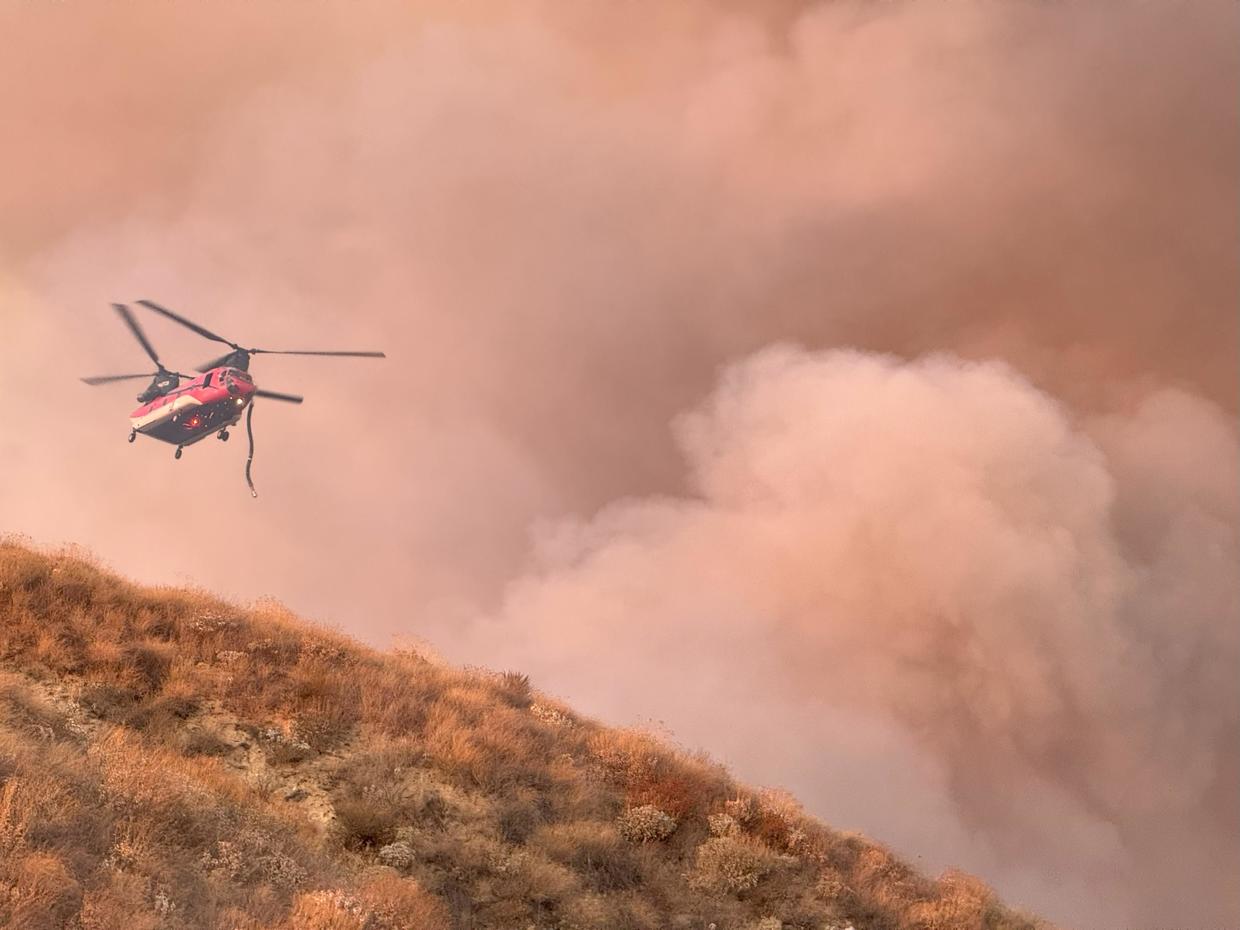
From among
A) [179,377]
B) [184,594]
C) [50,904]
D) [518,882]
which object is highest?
[179,377]

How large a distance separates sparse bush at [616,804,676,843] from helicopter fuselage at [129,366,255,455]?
33.5 meters

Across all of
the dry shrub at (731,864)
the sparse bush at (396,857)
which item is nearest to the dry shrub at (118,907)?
the sparse bush at (396,857)

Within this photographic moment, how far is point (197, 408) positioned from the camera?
39.3m

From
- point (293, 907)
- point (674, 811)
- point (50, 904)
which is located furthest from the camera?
point (674, 811)

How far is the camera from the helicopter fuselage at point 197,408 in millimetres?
39250

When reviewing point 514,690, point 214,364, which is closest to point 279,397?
point 214,364

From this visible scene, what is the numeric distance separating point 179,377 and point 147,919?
37917 millimetres

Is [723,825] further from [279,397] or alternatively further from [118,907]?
[279,397]

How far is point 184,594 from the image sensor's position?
16891 mm

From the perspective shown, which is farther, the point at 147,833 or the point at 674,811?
the point at 674,811

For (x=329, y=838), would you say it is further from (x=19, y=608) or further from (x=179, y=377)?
(x=179, y=377)

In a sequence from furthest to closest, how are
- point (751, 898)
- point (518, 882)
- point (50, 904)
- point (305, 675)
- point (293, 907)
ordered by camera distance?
1. point (305, 675)
2. point (751, 898)
3. point (518, 882)
4. point (293, 907)
5. point (50, 904)

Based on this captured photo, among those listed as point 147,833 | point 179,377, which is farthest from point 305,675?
point 179,377

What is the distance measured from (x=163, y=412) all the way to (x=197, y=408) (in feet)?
7.03
